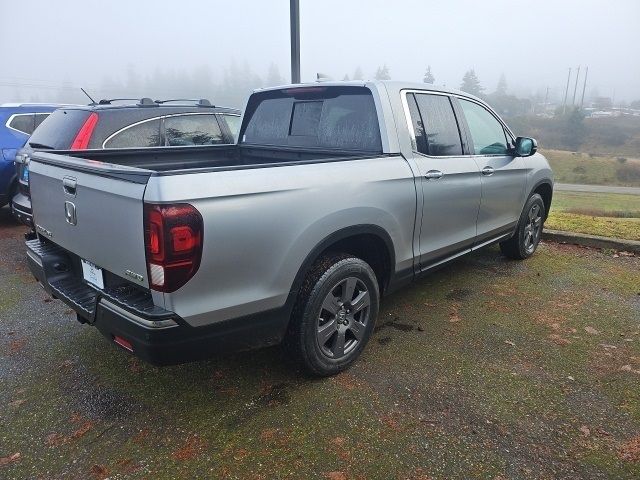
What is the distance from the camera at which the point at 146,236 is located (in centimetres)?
203

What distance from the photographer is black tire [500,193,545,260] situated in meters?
5.05

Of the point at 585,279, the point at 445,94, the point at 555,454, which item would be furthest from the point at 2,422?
the point at 585,279

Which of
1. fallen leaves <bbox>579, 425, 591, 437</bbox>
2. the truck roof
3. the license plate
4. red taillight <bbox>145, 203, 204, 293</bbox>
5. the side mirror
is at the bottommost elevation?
fallen leaves <bbox>579, 425, 591, 437</bbox>

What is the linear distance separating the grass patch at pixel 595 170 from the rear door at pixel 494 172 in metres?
72.8

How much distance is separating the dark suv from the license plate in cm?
232

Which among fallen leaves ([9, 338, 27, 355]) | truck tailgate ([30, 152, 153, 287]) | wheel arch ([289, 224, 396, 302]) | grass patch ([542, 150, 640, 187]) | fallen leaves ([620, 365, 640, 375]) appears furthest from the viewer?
grass patch ([542, 150, 640, 187])

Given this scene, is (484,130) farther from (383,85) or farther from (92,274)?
(92,274)

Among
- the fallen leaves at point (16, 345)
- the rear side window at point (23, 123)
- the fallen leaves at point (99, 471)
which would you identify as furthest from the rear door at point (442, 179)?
the rear side window at point (23, 123)

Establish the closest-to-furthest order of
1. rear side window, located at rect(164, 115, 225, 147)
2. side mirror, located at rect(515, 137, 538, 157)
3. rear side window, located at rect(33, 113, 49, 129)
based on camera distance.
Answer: side mirror, located at rect(515, 137, 538, 157), rear side window, located at rect(164, 115, 225, 147), rear side window, located at rect(33, 113, 49, 129)

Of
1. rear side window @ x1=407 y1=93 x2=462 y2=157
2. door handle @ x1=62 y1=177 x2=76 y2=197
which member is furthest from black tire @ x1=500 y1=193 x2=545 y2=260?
door handle @ x1=62 y1=177 x2=76 y2=197

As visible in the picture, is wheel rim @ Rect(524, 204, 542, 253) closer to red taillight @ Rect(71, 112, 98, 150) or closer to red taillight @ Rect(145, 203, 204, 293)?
red taillight @ Rect(145, 203, 204, 293)

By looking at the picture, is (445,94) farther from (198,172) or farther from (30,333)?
(30,333)

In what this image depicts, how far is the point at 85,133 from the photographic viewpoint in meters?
5.00

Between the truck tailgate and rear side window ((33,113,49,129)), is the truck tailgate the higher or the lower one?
the lower one
